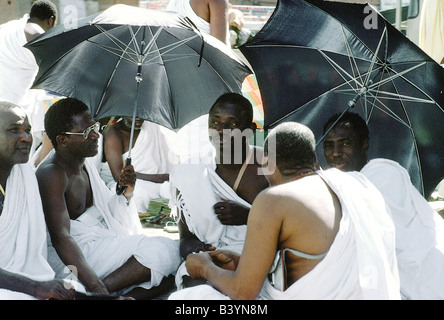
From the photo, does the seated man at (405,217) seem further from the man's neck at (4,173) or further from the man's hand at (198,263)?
the man's neck at (4,173)

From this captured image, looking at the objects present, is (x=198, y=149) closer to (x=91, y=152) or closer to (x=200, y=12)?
(x=200, y=12)

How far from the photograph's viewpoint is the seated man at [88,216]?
3787mm

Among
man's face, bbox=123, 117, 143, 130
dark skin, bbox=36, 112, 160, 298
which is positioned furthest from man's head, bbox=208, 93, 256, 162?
man's face, bbox=123, 117, 143, 130

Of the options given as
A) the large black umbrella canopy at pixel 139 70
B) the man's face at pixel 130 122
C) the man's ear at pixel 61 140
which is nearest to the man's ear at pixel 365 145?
the large black umbrella canopy at pixel 139 70

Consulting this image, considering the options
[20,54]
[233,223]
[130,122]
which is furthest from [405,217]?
[20,54]

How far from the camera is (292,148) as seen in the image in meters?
2.84

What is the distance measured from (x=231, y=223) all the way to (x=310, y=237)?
50.6 inches

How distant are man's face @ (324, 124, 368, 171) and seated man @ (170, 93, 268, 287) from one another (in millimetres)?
502

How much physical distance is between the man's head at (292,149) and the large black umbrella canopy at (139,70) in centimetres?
141

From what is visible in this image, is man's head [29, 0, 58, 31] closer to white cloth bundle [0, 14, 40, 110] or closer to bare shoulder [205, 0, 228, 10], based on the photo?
white cloth bundle [0, 14, 40, 110]

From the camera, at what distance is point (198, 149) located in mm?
5848
